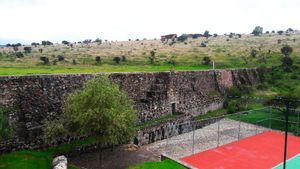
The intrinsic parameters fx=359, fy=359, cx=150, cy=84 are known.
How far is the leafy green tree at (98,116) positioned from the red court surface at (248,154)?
700 cm

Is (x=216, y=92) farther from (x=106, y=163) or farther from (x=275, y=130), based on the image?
(x=106, y=163)

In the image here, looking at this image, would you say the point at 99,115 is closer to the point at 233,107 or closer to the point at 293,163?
the point at 293,163

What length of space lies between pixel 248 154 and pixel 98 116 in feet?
45.4

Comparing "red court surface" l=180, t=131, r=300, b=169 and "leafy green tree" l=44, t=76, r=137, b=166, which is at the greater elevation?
"leafy green tree" l=44, t=76, r=137, b=166

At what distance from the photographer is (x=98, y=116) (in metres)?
20.8

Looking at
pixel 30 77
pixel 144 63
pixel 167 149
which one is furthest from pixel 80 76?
pixel 144 63

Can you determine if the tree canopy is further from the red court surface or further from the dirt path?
the red court surface

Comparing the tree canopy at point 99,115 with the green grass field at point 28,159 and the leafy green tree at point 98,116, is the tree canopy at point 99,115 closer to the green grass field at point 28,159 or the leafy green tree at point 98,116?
the leafy green tree at point 98,116

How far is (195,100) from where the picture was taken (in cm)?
3891

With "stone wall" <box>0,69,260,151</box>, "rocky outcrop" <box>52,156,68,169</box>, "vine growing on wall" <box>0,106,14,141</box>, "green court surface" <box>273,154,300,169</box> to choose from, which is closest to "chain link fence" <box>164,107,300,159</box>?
"stone wall" <box>0,69,260,151</box>

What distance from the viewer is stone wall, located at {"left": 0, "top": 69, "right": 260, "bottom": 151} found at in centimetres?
2284

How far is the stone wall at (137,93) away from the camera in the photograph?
22844 millimetres

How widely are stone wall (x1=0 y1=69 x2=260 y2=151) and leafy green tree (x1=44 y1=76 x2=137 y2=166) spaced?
200cm

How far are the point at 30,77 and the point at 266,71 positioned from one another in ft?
131
